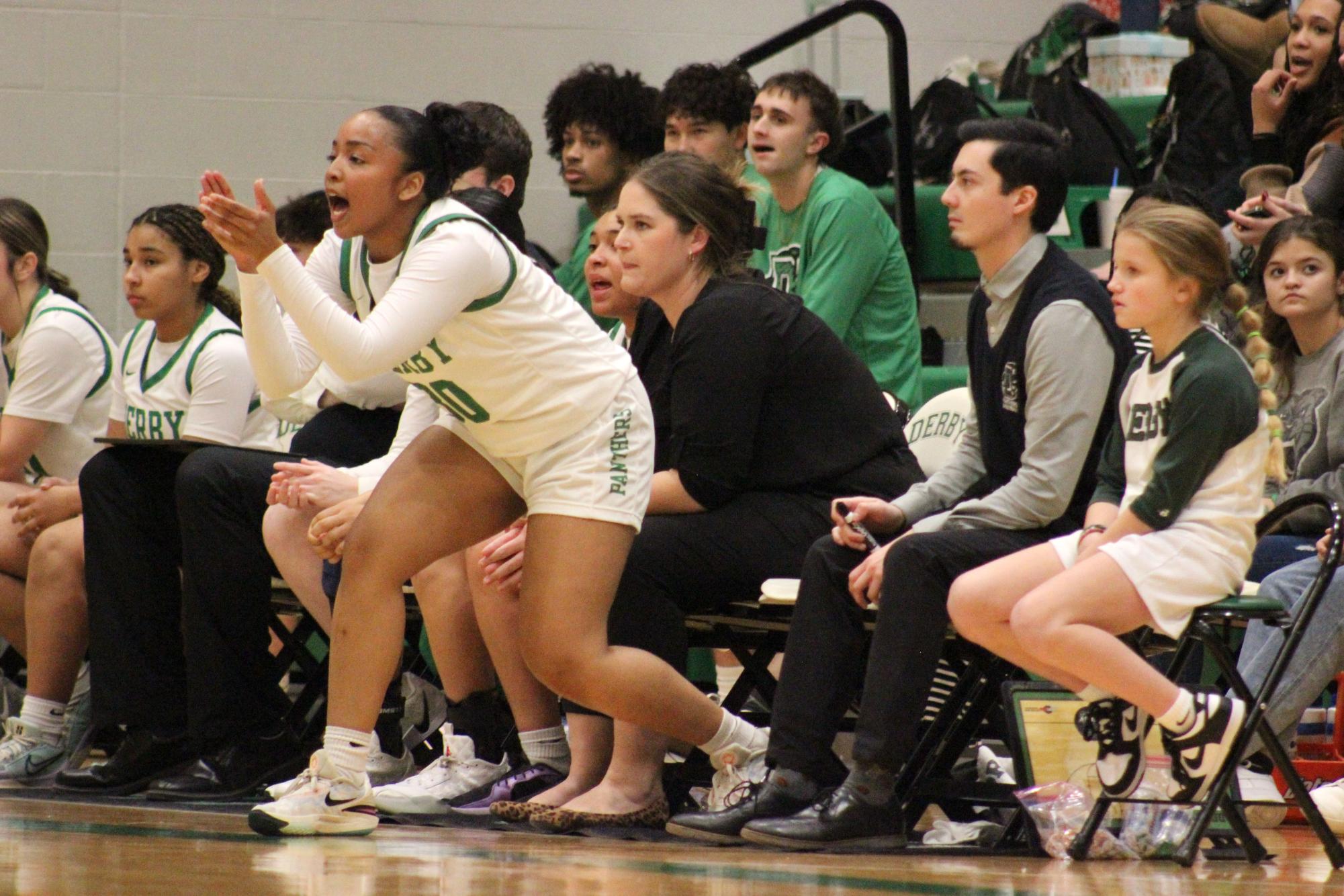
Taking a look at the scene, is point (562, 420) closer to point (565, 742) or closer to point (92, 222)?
point (565, 742)

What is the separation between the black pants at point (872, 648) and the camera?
281 cm

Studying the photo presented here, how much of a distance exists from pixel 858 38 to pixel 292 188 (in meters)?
2.23

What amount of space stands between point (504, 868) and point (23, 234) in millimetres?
2818

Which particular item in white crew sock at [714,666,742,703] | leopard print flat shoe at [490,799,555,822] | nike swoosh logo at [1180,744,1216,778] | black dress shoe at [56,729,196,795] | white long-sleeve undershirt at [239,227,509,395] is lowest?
white crew sock at [714,666,742,703]

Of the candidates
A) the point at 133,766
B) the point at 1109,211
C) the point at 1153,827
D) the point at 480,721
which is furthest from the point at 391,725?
the point at 1109,211

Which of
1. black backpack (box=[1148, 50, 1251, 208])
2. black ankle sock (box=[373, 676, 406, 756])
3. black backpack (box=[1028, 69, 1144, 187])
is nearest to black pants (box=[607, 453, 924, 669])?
black ankle sock (box=[373, 676, 406, 756])

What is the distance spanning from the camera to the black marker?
9.82ft

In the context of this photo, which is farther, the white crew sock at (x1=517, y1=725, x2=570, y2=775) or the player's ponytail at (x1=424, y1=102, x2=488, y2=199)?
the white crew sock at (x1=517, y1=725, x2=570, y2=775)

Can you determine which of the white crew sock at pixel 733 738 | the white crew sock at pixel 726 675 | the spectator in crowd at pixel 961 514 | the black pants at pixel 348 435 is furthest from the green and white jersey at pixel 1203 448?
the white crew sock at pixel 726 675

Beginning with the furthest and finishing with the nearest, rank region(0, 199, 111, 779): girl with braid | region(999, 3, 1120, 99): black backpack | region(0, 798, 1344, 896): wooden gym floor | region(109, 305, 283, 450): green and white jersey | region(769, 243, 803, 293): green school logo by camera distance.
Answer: region(999, 3, 1120, 99): black backpack < region(769, 243, 803, 293): green school logo < region(0, 199, 111, 779): girl with braid < region(109, 305, 283, 450): green and white jersey < region(0, 798, 1344, 896): wooden gym floor

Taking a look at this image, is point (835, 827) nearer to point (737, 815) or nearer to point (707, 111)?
point (737, 815)

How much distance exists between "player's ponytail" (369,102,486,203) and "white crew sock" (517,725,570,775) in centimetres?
103

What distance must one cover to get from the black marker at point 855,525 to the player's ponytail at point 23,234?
2.44 metres

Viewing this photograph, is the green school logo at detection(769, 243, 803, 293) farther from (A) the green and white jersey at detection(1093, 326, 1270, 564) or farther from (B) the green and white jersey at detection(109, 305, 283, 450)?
(A) the green and white jersey at detection(1093, 326, 1270, 564)
